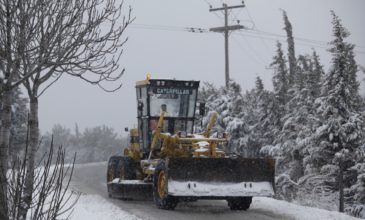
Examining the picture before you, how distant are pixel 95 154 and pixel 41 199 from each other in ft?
327

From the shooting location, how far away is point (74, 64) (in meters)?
6.04

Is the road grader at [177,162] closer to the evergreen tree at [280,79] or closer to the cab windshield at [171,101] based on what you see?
the cab windshield at [171,101]

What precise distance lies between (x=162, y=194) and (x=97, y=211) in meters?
1.43

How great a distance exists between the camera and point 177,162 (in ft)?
37.8

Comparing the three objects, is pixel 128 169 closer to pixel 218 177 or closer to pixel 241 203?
pixel 241 203

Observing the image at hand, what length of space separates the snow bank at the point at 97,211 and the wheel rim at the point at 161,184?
96 centimetres

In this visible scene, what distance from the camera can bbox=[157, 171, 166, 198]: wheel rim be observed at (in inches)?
469

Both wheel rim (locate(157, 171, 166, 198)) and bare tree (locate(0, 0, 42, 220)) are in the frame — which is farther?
wheel rim (locate(157, 171, 166, 198))

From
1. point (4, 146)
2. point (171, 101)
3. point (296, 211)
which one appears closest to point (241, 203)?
point (296, 211)

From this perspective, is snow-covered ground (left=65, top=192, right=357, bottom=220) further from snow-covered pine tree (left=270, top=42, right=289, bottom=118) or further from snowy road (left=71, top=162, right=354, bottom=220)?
snow-covered pine tree (left=270, top=42, right=289, bottom=118)

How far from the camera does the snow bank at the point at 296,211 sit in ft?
35.6

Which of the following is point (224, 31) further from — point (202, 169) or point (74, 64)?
point (74, 64)

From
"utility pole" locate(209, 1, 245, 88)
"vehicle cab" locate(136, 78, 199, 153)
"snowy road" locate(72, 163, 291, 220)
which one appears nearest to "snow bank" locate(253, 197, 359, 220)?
"snowy road" locate(72, 163, 291, 220)

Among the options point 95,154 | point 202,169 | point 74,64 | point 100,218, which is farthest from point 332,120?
point 95,154
